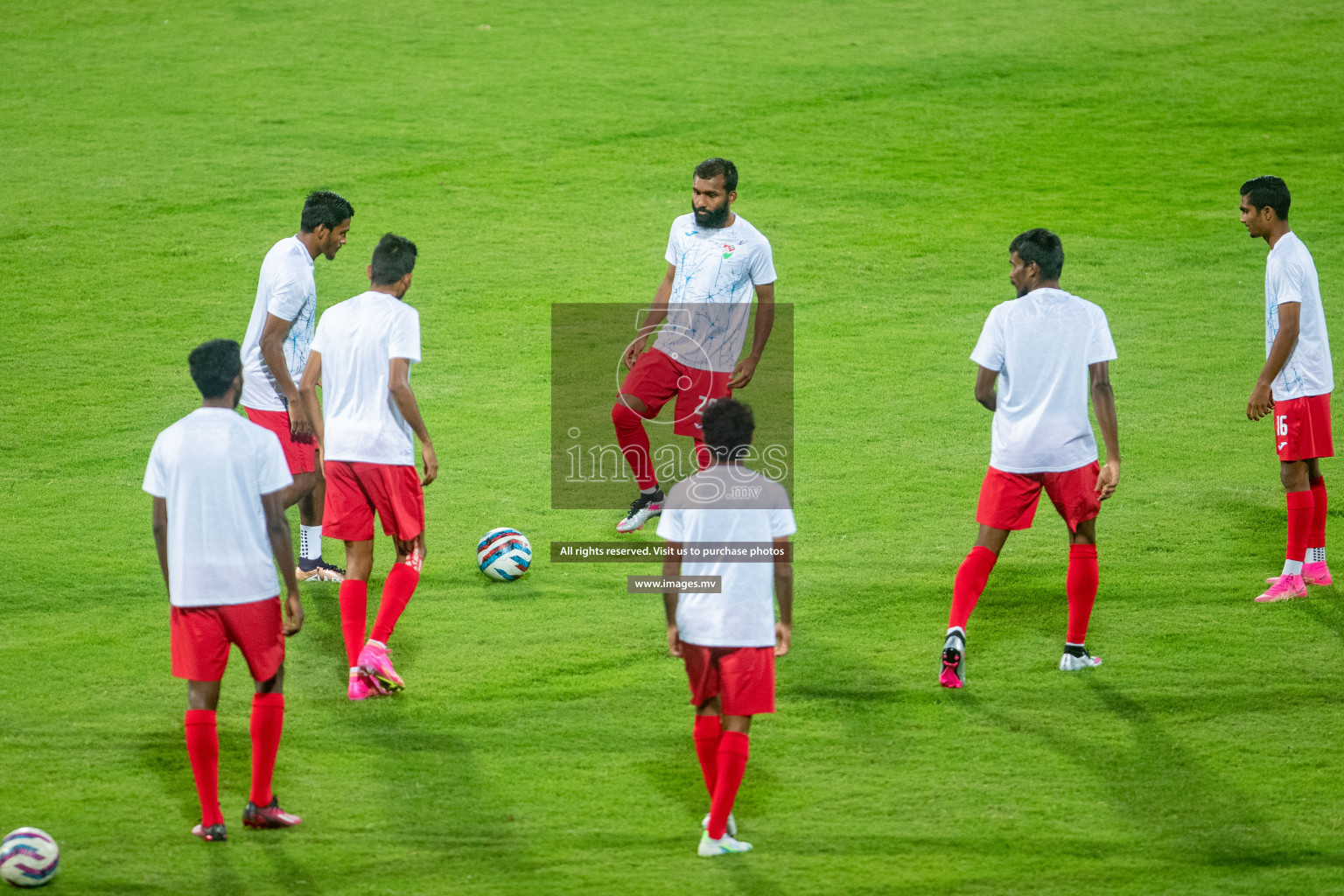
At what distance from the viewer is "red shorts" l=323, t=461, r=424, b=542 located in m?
6.68

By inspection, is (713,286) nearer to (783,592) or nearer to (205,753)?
(783,592)

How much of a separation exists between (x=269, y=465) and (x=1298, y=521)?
19.1 feet

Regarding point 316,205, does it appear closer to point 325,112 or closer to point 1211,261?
point 1211,261

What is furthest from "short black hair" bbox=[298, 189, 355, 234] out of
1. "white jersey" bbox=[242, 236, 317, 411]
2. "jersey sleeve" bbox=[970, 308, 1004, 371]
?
"jersey sleeve" bbox=[970, 308, 1004, 371]

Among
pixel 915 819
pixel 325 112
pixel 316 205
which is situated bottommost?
pixel 915 819

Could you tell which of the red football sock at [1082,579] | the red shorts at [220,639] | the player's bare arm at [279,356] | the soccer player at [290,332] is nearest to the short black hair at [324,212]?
the soccer player at [290,332]

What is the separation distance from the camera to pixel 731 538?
5270 millimetres

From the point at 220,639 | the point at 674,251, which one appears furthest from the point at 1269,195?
the point at 220,639

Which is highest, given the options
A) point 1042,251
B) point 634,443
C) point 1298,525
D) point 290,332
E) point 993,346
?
point 1042,251

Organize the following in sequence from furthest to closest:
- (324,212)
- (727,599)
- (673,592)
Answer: (324,212)
(673,592)
(727,599)

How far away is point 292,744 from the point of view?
6367 mm

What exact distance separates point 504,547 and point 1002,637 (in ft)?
9.71

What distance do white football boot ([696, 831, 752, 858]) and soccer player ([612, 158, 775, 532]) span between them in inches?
133

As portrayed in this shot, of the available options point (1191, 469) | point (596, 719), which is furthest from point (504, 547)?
point (1191, 469)
